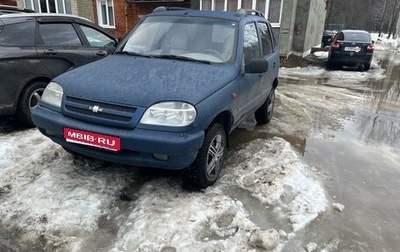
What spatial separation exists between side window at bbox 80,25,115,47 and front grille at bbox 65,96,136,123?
9.85ft

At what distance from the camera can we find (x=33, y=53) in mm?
4875

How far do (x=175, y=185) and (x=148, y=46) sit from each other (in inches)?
69.2

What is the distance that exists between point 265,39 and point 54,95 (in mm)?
3254

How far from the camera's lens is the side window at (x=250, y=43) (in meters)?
4.19

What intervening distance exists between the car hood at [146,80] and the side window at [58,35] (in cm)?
186

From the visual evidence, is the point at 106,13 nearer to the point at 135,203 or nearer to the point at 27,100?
the point at 27,100

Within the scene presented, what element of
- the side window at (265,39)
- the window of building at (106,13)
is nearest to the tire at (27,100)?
the side window at (265,39)

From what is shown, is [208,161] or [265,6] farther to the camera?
[265,6]

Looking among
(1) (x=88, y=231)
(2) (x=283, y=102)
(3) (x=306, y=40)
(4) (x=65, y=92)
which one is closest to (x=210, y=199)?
(1) (x=88, y=231)

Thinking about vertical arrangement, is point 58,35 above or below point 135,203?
above

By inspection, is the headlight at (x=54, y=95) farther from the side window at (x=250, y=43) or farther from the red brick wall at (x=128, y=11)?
the red brick wall at (x=128, y=11)

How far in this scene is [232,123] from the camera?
150 inches

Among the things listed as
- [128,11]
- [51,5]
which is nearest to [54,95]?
[128,11]

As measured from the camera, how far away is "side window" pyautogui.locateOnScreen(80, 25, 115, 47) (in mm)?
5859
